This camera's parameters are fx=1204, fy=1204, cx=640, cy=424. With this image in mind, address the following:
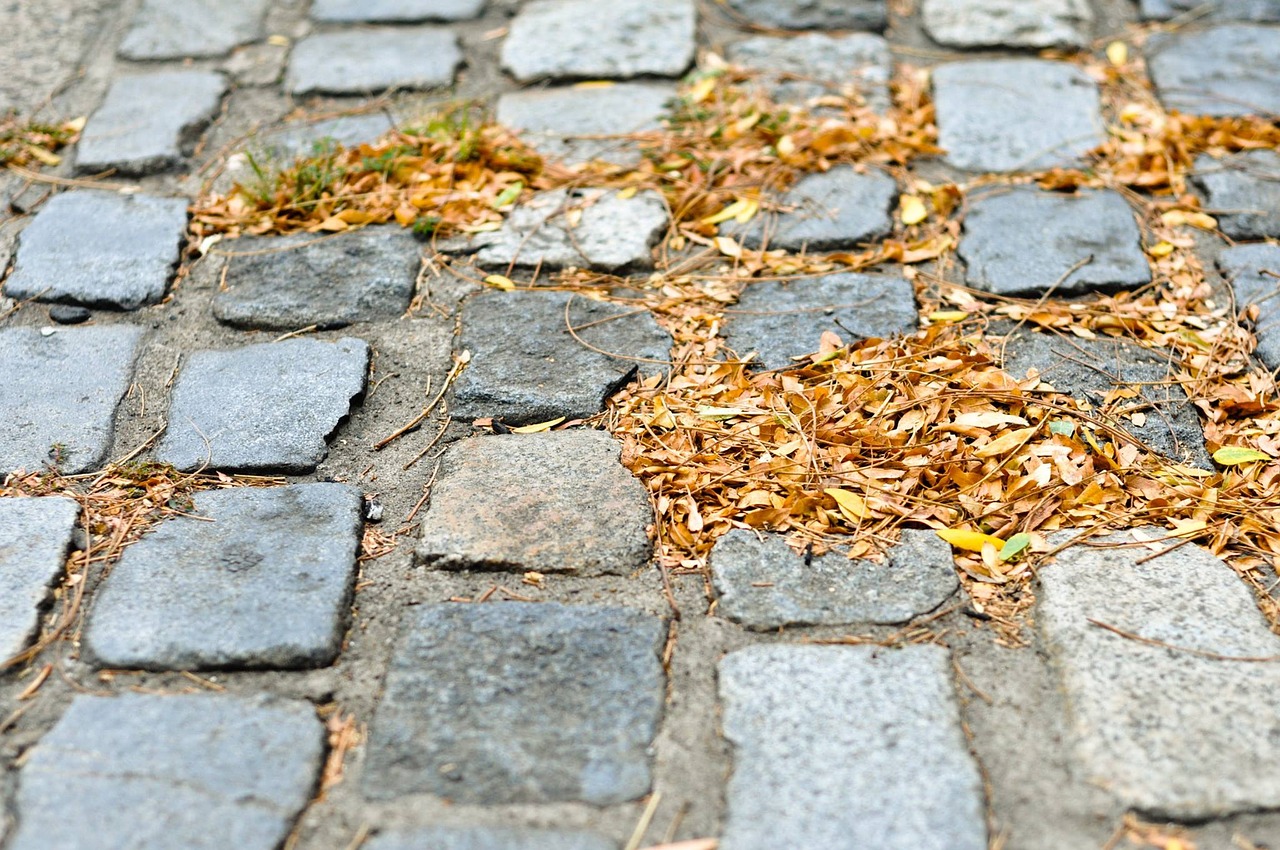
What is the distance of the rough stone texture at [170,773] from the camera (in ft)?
4.89

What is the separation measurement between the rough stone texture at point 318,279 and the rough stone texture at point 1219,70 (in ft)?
6.60

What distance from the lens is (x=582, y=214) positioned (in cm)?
273

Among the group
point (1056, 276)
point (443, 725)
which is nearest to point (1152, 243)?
point (1056, 276)

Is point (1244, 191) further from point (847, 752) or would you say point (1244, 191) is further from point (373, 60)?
point (373, 60)

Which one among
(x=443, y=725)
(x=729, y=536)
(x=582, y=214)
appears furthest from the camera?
(x=582, y=214)

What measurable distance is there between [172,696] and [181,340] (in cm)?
96

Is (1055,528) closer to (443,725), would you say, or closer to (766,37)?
(443,725)

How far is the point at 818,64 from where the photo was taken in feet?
10.8

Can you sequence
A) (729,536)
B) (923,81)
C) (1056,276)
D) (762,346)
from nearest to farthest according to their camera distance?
(729,536)
(762,346)
(1056,276)
(923,81)

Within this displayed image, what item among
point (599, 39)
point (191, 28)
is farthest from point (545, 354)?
point (191, 28)

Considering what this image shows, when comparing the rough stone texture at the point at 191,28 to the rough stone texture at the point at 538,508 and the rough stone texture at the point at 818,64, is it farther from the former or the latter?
the rough stone texture at the point at 538,508

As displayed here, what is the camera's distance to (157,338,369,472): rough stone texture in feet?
6.98

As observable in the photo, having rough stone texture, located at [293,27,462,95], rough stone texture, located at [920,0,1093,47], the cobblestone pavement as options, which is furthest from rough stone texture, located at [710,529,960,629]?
rough stone texture, located at [920,0,1093,47]

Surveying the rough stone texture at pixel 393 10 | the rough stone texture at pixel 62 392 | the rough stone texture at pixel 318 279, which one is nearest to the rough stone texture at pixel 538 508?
the rough stone texture at pixel 318 279
